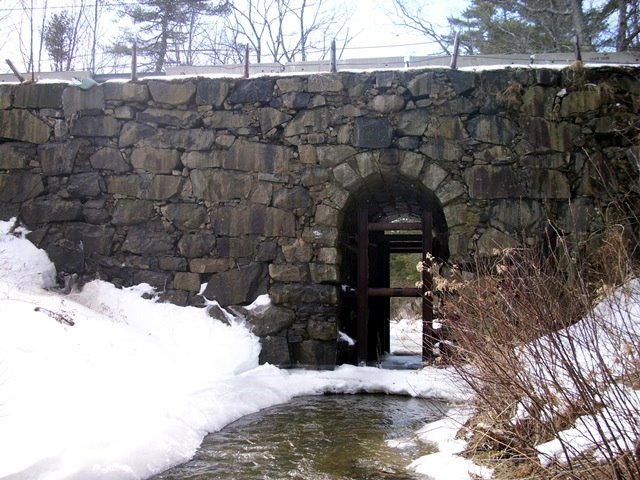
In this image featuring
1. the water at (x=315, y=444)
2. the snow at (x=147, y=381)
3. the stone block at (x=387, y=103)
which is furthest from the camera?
the stone block at (x=387, y=103)

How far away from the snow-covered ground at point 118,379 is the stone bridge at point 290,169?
Answer: 15.9 inches

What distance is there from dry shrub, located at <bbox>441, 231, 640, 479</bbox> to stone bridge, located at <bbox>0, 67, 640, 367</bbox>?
3.84 meters

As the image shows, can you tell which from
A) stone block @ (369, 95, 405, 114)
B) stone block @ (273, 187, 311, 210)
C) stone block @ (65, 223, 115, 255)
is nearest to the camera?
stone block @ (369, 95, 405, 114)

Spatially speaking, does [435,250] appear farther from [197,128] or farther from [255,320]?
[197,128]

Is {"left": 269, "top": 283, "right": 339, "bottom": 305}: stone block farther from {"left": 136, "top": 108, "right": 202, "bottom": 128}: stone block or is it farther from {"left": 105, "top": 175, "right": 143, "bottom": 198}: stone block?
{"left": 136, "top": 108, "right": 202, "bottom": 128}: stone block

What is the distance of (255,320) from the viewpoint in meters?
8.25

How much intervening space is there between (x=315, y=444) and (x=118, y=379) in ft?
6.05

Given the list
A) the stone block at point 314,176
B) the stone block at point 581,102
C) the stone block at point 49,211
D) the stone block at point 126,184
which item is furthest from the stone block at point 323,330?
the stone block at point 581,102

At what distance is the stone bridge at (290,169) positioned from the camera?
26.2 feet

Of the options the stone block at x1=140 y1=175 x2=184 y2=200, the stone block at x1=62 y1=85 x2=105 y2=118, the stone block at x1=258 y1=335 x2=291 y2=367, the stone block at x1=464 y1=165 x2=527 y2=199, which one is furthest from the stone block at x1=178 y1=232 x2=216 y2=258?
the stone block at x1=464 y1=165 x2=527 y2=199

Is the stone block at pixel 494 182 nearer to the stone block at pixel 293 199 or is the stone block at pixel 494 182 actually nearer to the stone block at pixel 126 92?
the stone block at pixel 293 199

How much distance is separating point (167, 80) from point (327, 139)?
7.99ft

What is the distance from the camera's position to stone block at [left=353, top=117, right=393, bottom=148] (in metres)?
8.23

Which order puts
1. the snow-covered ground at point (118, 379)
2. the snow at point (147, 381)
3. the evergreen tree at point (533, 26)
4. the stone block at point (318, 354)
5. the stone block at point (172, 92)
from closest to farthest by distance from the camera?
the snow at point (147, 381) < the snow-covered ground at point (118, 379) < the stone block at point (318, 354) < the stone block at point (172, 92) < the evergreen tree at point (533, 26)
